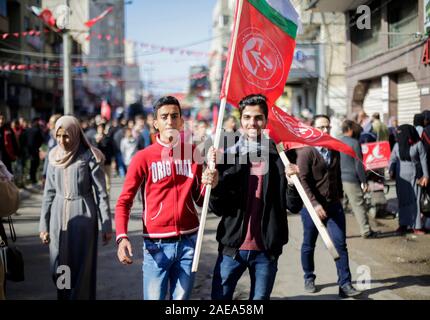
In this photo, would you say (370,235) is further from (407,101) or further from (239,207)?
(239,207)

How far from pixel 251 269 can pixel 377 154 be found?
6513 mm

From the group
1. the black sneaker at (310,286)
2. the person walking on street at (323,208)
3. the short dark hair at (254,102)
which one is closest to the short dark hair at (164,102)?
the short dark hair at (254,102)

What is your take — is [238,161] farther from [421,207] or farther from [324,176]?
[421,207]

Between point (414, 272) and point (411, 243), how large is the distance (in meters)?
1.57

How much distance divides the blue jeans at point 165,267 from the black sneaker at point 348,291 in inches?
94.5

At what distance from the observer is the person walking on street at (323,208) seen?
535 centimetres

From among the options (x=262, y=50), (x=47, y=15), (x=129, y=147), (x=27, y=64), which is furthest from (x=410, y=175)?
(x=27, y=64)

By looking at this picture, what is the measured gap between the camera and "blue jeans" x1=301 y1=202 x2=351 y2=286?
17.6 feet

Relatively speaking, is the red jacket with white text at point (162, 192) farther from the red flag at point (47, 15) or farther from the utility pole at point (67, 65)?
the utility pole at point (67, 65)

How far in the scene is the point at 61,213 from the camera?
4.61m

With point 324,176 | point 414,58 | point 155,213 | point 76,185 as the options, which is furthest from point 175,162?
point 414,58

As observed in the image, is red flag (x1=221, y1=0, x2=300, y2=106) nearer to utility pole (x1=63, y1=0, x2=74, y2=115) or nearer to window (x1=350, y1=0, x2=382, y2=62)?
window (x1=350, y1=0, x2=382, y2=62)

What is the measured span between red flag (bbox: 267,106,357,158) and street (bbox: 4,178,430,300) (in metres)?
2.02

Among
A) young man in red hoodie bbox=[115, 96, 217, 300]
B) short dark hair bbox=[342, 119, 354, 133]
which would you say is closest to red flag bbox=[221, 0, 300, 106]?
young man in red hoodie bbox=[115, 96, 217, 300]
